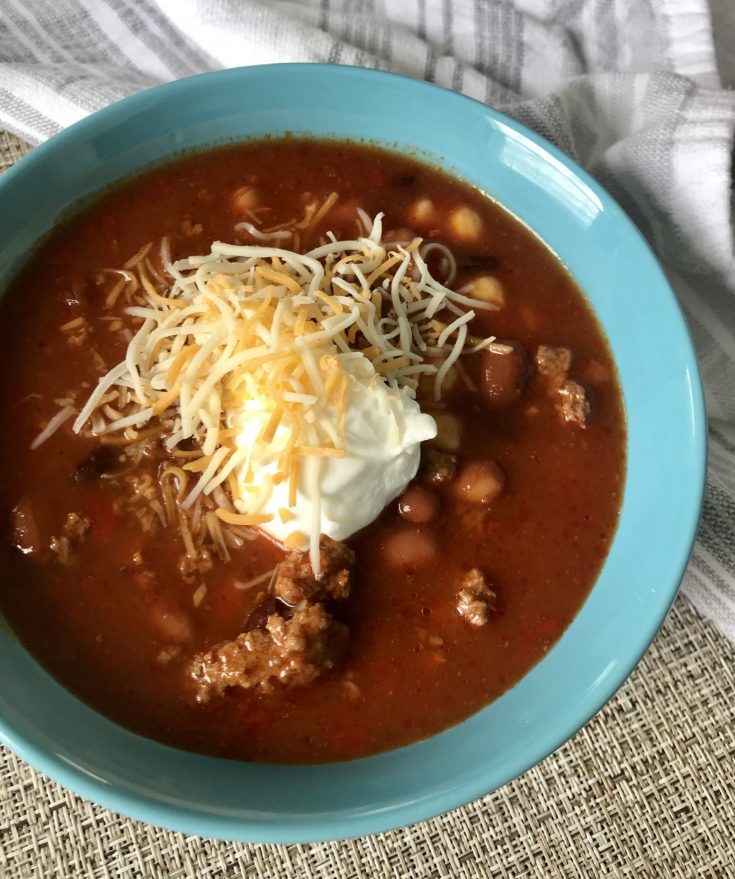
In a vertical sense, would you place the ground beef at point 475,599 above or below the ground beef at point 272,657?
below

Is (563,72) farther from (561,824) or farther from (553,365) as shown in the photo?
(561,824)

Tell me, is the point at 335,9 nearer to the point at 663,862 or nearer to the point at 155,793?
the point at 155,793

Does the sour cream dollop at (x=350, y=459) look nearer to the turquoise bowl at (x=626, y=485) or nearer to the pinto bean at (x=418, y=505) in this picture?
the pinto bean at (x=418, y=505)

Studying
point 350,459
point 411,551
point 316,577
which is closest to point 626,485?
point 411,551

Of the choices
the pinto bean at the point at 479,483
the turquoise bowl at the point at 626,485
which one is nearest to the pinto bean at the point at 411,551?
the pinto bean at the point at 479,483

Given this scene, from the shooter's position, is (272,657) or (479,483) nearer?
(272,657)

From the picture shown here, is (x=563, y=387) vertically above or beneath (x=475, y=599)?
above

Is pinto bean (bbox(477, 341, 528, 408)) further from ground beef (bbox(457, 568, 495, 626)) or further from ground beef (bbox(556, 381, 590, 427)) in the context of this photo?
ground beef (bbox(457, 568, 495, 626))
